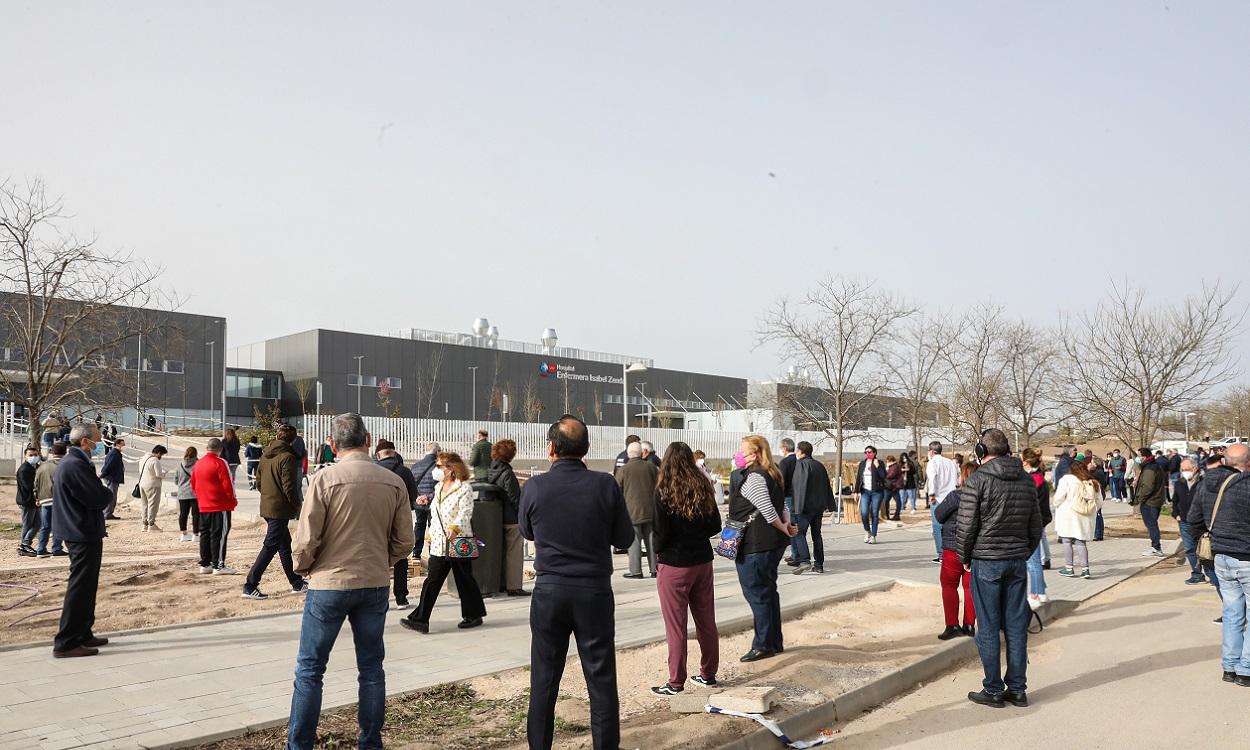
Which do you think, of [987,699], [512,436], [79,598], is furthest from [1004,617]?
[512,436]

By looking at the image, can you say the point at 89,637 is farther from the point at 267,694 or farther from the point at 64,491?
the point at 267,694

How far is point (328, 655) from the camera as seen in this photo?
4.68 metres

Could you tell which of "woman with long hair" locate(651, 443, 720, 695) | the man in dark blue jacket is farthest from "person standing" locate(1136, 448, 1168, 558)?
the man in dark blue jacket

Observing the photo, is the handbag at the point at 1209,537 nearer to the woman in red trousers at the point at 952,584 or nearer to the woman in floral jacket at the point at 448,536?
the woman in red trousers at the point at 952,584

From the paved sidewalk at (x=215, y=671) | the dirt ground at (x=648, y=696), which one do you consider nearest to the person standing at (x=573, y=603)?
the dirt ground at (x=648, y=696)

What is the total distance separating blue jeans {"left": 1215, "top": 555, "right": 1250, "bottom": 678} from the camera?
6848 millimetres

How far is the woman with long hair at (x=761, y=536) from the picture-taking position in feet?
23.1

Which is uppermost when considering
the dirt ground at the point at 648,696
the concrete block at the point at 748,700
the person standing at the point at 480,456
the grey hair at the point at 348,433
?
the grey hair at the point at 348,433

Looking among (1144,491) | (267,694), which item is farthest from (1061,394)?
(267,694)

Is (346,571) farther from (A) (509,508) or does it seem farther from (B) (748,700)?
(A) (509,508)

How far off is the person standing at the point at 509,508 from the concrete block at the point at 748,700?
3.91 metres

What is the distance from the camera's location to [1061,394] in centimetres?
Answer: 2630

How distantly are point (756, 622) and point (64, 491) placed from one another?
5.80 meters

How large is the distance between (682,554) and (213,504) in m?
7.39
